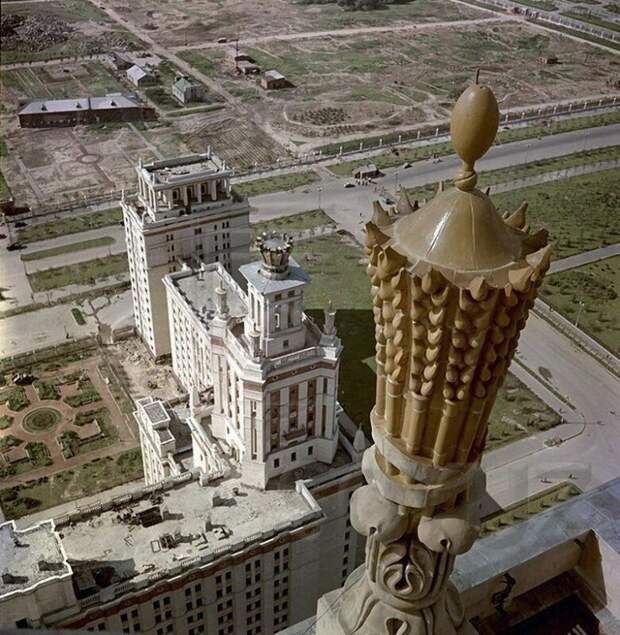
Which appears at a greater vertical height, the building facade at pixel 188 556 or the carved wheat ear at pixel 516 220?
the carved wheat ear at pixel 516 220

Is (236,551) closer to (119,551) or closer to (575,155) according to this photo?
(119,551)

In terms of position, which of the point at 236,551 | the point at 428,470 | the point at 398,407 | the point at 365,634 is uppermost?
the point at 398,407

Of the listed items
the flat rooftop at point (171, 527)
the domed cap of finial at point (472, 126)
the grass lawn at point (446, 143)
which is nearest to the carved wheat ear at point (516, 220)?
the domed cap of finial at point (472, 126)

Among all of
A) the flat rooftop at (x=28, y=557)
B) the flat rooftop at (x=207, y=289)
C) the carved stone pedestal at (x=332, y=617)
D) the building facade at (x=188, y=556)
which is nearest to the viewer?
the carved stone pedestal at (x=332, y=617)

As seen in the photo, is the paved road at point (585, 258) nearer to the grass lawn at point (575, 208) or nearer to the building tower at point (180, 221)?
the grass lawn at point (575, 208)

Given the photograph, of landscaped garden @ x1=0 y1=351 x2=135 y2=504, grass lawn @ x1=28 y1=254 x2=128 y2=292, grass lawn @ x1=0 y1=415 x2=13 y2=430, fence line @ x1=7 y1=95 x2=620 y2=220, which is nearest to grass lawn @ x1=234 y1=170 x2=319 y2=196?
fence line @ x1=7 y1=95 x2=620 y2=220

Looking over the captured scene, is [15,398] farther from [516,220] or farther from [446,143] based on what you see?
[446,143]

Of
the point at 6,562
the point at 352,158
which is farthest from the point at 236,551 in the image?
the point at 352,158
